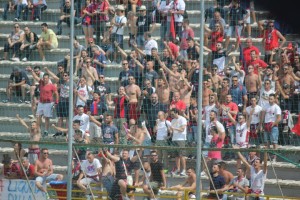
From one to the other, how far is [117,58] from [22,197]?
9.47ft

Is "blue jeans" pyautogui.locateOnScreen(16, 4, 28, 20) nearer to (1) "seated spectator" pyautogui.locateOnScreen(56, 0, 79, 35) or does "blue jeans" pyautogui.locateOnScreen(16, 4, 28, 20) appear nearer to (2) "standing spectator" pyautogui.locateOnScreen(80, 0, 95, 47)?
(1) "seated spectator" pyautogui.locateOnScreen(56, 0, 79, 35)

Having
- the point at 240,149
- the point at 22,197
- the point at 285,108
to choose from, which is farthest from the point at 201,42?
the point at 22,197

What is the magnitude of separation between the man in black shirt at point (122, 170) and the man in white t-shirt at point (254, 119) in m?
1.60

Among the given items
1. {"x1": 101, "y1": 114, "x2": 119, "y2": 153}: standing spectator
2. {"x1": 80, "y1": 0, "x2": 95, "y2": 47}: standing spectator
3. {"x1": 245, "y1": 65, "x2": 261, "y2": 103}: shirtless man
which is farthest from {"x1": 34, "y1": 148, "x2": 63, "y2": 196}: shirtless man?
{"x1": 245, "y1": 65, "x2": 261, "y2": 103}: shirtless man

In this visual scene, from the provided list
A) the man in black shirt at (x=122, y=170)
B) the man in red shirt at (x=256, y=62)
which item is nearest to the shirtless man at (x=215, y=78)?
the man in red shirt at (x=256, y=62)

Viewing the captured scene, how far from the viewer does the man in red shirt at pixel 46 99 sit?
37.4ft

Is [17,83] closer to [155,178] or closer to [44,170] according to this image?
[44,170]

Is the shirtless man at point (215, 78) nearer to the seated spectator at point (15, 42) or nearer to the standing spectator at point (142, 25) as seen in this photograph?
the standing spectator at point (142, 25)

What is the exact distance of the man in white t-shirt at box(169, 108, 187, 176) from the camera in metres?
10.3

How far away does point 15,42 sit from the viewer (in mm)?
13211

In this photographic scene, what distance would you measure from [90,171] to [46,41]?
2831 mm

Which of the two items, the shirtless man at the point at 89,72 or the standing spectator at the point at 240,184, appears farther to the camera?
the shirtless man at the point at 89,72

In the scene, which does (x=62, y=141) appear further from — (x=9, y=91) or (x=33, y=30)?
(x=33, y=30)

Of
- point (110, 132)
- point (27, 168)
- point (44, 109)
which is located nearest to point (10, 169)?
point (27, 168)
